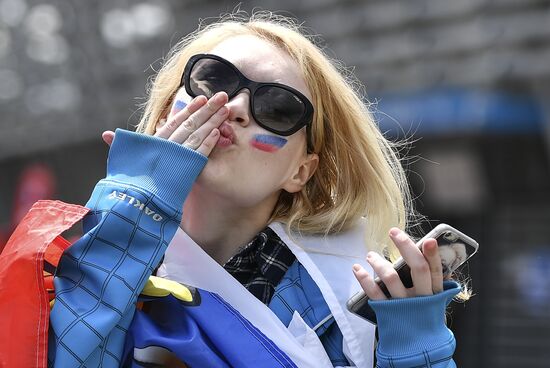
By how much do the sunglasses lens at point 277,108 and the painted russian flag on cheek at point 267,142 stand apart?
2cm

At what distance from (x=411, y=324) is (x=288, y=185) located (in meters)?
0.56

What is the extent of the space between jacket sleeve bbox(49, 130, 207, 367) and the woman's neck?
23 cm

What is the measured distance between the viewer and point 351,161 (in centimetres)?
245

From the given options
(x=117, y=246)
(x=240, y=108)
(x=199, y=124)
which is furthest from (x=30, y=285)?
(x=240, y=108)

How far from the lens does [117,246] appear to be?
1.98 metres

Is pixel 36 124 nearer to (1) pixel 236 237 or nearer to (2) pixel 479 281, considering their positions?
(2) pixel 479 281

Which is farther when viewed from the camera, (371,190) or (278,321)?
(371,190)

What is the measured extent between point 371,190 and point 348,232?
0.41 ft

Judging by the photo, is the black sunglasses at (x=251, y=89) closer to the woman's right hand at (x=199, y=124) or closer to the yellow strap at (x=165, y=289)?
the woman's right hand at (x=199, y=124)

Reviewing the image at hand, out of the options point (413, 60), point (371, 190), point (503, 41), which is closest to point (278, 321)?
point (371, 190)

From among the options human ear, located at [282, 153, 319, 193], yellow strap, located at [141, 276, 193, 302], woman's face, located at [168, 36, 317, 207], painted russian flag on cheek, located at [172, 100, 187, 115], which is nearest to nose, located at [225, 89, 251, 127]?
woman's face, located at [168, 36, 317, 207]

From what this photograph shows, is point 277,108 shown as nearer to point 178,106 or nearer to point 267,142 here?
point 267,142

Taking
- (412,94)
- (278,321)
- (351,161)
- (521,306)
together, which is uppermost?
(351,161)

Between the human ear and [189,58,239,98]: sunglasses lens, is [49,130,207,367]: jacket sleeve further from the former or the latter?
the human ear
